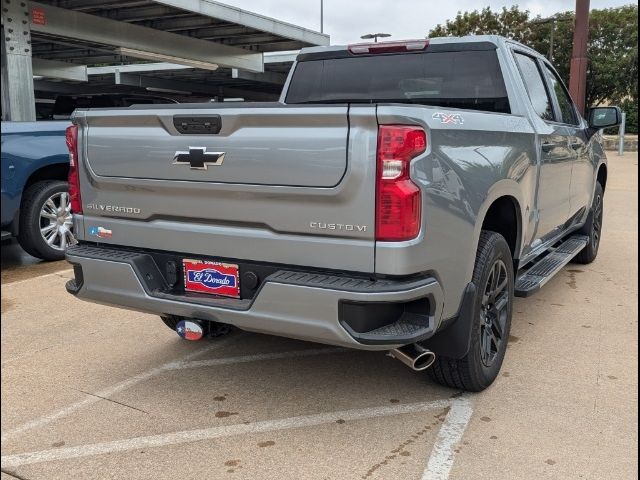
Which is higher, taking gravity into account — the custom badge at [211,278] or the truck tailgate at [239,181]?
the truck tailgate at [239,181]

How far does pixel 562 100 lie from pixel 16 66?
8.59 m

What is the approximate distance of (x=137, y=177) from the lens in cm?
328

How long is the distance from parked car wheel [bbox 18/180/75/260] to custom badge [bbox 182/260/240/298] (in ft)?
12.4

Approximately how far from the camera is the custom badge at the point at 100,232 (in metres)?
3.47

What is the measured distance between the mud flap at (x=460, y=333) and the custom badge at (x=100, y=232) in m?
1.82

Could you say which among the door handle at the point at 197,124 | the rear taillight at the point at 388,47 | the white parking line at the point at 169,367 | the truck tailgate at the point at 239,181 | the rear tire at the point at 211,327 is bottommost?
the white parking line at the point at 169,367

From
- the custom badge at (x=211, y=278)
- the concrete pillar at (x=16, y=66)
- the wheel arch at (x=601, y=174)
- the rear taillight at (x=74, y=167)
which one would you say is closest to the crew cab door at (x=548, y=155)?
the wheel arch at (x=601, y=174)

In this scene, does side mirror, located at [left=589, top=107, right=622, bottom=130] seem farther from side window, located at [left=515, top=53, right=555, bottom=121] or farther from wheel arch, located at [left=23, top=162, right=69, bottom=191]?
wheel arch, located at [left=23, top=162, right=69, bottom=191]

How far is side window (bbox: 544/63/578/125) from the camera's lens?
16.9 ft

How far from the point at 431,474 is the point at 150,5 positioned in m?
12.3

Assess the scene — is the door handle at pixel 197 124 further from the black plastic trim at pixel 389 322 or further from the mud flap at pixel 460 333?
the mud flap at pixel 460 333

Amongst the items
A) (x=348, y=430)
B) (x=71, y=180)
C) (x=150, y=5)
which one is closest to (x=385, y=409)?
(x=348, y=430)

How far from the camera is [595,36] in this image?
4162 cm

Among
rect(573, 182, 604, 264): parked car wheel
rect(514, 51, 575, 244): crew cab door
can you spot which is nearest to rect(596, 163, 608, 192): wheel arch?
rect(573, 182, 604, 264): parked car wheel
